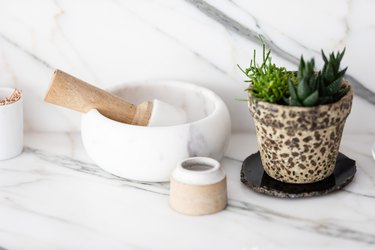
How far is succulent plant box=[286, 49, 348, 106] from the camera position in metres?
1.14

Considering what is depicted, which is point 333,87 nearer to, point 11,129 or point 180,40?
point 180,40

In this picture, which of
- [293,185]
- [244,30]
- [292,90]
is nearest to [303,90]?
[292,90]

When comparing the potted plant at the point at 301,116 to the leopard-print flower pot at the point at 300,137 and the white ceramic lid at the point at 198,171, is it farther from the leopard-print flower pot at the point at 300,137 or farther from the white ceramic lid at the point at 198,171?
the white ceramic lid at the point at 198,171

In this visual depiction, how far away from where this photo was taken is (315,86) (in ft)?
3.76

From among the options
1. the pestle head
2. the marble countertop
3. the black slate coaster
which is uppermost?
the pestle head

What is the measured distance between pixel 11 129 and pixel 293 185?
1.68 ft

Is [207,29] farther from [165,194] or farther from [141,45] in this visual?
[165,194]

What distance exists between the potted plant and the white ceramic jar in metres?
0.43

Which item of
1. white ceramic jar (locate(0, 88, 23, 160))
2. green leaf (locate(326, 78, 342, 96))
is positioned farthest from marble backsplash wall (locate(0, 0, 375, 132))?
green leaf (locate(326, 78, 342, 96))

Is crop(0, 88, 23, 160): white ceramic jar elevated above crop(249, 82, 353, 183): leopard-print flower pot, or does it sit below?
below

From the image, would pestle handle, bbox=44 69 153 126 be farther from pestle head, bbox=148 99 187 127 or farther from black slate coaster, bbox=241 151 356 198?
black slate coaster, bbox=241 151 356 198

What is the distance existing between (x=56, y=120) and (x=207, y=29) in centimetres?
35

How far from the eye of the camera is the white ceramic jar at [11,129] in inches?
52.2

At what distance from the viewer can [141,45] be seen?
4.61 feet
